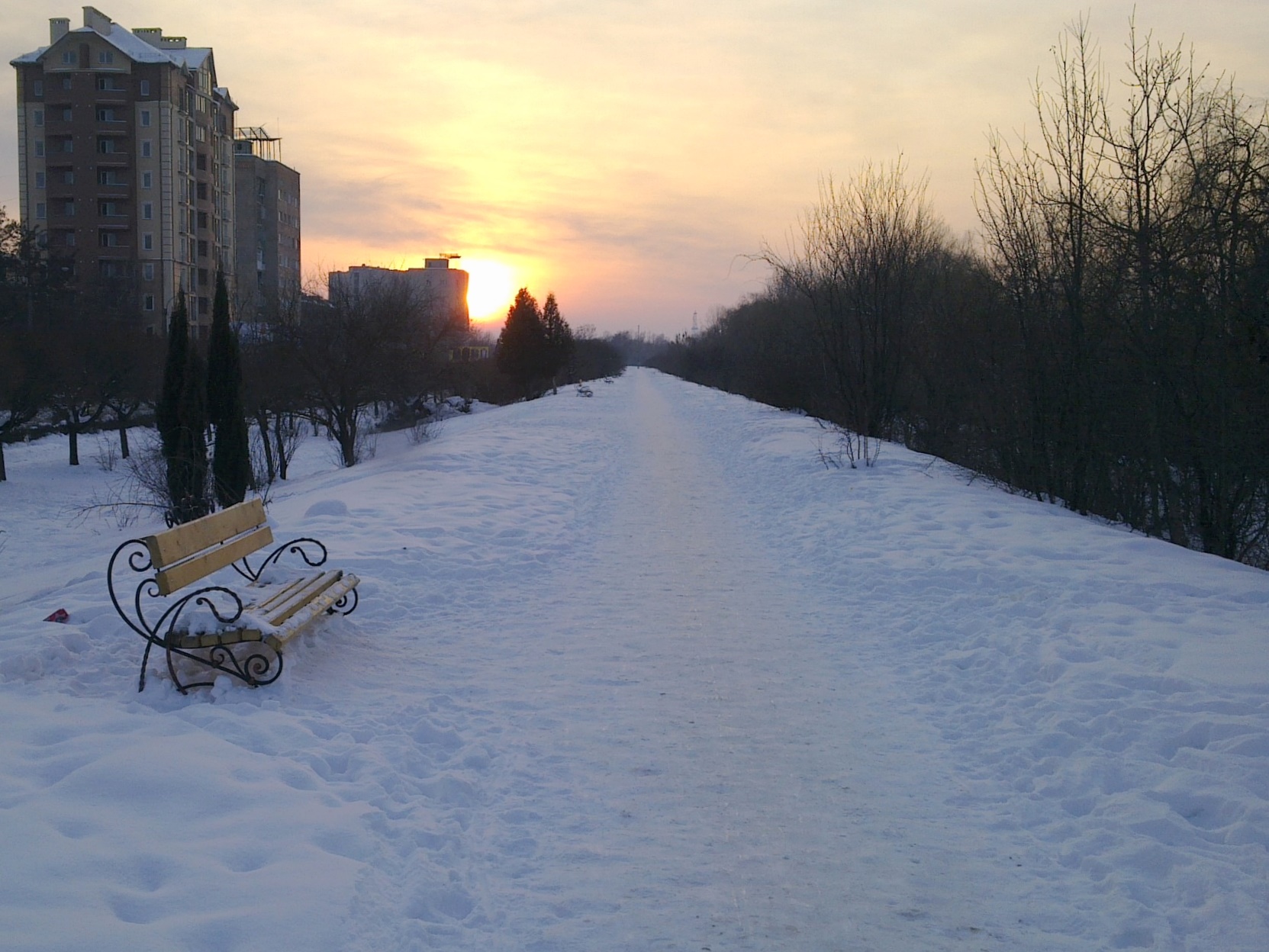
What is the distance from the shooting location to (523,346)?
5978cm

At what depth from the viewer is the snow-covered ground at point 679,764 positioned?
3.62 meters

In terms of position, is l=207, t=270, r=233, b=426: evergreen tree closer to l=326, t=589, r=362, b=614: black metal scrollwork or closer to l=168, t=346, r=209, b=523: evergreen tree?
l=168, t=346, r=209, b=523: evergreen tree

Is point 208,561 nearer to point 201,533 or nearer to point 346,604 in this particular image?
point 201,533

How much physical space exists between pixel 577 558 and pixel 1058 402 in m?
7.05

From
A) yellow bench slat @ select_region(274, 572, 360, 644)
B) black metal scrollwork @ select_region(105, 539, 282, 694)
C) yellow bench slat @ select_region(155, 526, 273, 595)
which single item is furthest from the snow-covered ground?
yellow bench slat @ select_region(155, 526, 273, 595)

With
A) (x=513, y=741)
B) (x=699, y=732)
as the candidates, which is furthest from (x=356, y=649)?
(x=699, y=732)

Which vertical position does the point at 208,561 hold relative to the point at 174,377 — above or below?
below

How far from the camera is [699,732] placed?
5.55 m

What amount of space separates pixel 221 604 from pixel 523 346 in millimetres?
54180

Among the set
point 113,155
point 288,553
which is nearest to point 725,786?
point 288,553

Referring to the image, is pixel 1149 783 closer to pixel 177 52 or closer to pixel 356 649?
pixel 356 649

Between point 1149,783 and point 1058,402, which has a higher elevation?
point 1058,402

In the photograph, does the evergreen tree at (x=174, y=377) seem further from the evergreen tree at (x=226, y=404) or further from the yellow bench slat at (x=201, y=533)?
the yellow bench slat at (x=201, y=533)

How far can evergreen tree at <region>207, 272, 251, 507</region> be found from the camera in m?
20.2
